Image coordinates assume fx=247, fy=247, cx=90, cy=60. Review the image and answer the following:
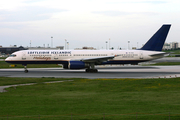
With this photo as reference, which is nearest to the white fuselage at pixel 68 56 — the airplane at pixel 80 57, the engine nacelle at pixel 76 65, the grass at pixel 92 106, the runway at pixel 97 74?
the airplane at pixel 80 57

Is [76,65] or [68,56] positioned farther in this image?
[68,56]

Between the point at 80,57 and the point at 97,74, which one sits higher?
the point at 80,57

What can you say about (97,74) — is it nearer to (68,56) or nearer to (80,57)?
(80,57)

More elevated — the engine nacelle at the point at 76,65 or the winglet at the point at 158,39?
the winglet at the point at 158,39

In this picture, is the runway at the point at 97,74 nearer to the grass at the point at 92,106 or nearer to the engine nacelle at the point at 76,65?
the engine nacelle at the point at 76,65

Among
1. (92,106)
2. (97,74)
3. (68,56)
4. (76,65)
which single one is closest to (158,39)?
(97,74)

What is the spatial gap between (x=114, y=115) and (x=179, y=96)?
393 inches

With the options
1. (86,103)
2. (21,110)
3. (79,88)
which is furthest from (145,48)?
(21,110)

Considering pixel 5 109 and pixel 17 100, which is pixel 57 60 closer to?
pixel 17 100

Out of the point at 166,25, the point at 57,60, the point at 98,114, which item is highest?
the point at 166,25

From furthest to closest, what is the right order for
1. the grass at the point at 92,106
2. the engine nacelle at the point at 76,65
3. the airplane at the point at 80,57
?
the airplane at the point at 80,57, the engine nacelle at the point at 76,65, the grass at the point at 92,106

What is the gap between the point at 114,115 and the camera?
16.9 m

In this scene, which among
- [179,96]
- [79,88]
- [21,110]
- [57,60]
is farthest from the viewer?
[57,60]

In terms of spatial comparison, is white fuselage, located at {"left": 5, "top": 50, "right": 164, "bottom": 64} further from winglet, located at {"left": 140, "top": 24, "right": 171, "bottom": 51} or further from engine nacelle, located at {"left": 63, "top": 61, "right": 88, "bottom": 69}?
engine nacelle, located at {"left": 63, "top": 61, "right": 88, "bottom": 69}
